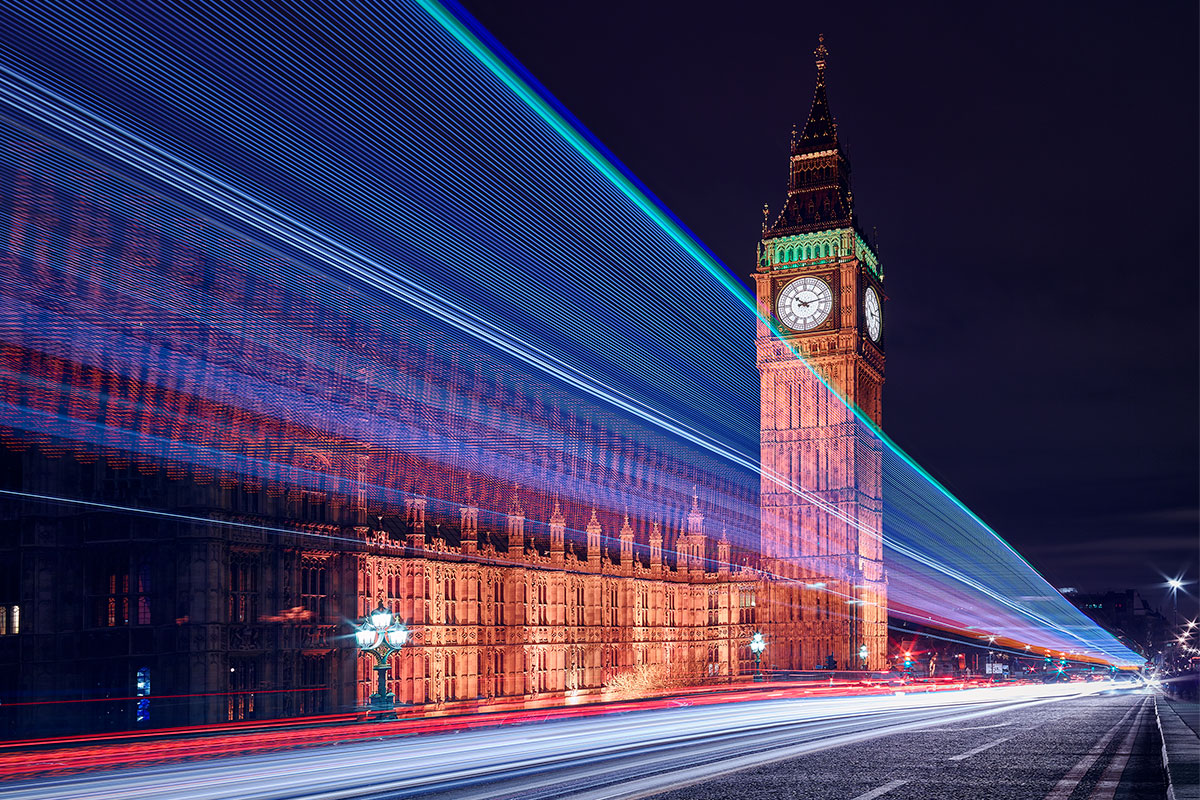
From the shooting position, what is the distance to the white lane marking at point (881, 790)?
16641 millimetres

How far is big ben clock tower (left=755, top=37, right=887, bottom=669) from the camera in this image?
107562mm

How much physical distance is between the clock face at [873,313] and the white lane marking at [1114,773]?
278ft

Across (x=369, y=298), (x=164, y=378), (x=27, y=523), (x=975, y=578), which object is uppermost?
(x=369, y=298)

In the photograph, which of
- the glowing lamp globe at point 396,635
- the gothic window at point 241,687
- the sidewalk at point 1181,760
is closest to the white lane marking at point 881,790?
the sidewalk at point 1181,760

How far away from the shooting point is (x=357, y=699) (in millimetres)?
46094

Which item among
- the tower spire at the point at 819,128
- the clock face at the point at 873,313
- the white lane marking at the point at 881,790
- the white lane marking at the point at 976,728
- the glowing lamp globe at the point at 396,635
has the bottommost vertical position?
the white lane marking at the point at 976,728

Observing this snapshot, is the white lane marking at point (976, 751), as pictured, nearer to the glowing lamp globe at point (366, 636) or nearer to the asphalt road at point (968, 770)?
the asphalt road at point (968, 770)

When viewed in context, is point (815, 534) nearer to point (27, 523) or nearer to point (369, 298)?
point (369, 298)

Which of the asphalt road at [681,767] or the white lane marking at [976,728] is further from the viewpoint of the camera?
the white lane marking at [976,728]

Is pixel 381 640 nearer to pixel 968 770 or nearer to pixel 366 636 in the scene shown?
pixel 366 636

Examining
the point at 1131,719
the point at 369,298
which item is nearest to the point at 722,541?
the point at 369,298

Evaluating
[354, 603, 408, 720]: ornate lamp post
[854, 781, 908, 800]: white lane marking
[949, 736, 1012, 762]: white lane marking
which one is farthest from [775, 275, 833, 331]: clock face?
[854, 781, 908, 800]: white lane marking

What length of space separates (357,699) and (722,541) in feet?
196

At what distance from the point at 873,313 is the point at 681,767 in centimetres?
9873
